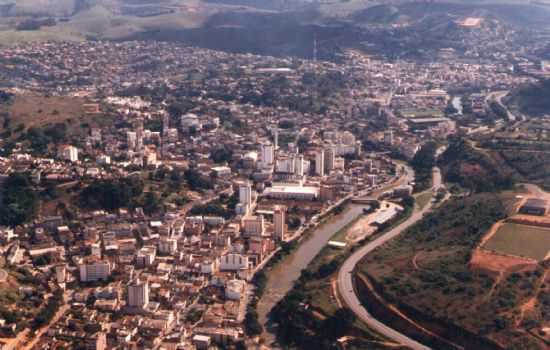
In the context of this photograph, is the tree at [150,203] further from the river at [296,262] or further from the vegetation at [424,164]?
the vegetation at [424,164]

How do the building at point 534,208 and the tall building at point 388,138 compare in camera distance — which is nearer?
the building at point 534,208

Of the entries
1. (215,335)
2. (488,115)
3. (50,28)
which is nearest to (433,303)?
(215,335)

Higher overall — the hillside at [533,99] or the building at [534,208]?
the building at [534,208]

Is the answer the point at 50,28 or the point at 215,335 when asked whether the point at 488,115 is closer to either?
the point at 215,335

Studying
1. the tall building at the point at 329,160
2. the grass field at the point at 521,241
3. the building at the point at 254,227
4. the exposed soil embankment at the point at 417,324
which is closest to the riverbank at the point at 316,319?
the exposed soil embankment at the point at 417,324

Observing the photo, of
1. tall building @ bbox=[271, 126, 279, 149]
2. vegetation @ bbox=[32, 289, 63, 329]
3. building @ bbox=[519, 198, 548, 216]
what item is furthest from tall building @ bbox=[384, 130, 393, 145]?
vegetation @ bbox=[32, 289, 63, 329]

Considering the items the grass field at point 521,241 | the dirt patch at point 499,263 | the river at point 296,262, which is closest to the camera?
the dirt patch at point 499,263
